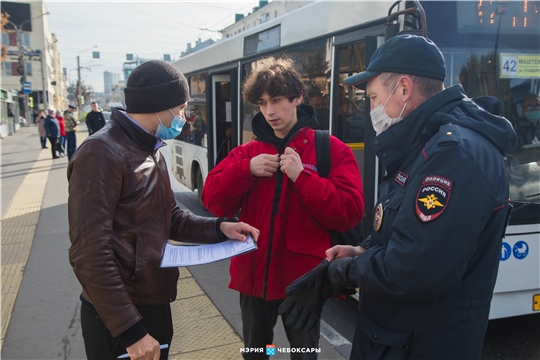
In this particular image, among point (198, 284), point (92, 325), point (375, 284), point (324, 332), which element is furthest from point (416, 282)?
point (198, 284)

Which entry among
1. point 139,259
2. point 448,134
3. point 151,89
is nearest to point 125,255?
point 139,259

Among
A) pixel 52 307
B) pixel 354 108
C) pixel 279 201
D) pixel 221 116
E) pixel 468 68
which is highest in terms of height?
pixel 468 68

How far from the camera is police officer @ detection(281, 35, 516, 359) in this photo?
4.60 feet

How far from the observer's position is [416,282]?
143 centimetres

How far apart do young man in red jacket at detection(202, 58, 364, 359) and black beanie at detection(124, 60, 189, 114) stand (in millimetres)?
627

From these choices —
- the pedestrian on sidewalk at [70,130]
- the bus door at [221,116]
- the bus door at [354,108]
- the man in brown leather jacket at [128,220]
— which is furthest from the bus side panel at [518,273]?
the pedestrian on sidewalk at [70,130]

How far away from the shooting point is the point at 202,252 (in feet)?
7.09

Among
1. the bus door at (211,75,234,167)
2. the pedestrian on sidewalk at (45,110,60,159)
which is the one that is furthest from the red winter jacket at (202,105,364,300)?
the pedestrian on sidewalk at (45,110,60,159)

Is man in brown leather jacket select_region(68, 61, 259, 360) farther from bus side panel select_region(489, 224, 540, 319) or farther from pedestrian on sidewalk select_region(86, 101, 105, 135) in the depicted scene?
pedestrian on sidewalk select_region(86, 101, 105, 135)

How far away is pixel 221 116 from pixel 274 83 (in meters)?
5.52

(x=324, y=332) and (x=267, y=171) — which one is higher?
(x=267, y=171)

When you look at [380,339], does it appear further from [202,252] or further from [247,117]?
[247,117]

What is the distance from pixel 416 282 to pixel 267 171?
3.80 ft

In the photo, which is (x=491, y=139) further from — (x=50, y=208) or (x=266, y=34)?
(x=50, y=208)
